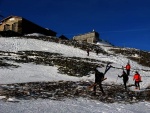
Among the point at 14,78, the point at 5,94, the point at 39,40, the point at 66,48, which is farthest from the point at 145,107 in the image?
the point at 39,40

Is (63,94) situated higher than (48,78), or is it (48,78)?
(48,78)

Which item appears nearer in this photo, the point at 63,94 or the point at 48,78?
the point at 63,94

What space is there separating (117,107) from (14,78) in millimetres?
14002

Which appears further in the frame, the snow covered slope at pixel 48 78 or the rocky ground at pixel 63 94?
the rocky ground at pixel 63 94

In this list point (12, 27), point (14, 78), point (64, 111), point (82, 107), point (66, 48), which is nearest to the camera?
point (64, 111)

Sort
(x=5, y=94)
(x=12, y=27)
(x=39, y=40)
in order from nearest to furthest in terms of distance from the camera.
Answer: (x=5, y=94) → (x=39, y=40) → (x=12, y=27)

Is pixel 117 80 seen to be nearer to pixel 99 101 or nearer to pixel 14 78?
pixel 14 78

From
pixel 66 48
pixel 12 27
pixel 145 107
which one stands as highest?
pixel 12 27

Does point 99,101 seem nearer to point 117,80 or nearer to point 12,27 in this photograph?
point 117,80

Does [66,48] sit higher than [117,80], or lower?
higher

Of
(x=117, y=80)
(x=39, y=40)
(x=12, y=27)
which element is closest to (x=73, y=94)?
(x=117, y=80)

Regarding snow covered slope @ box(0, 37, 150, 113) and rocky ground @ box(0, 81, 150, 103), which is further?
rocky ground @ box(0, 81, 150, 103)

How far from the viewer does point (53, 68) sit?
42.8 metres

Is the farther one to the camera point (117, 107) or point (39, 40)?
point (39, 40)
